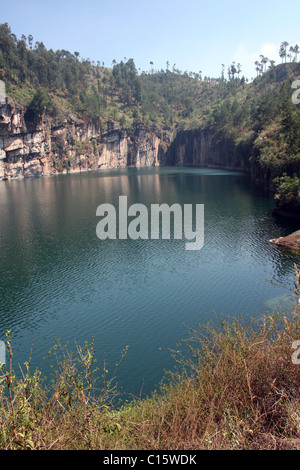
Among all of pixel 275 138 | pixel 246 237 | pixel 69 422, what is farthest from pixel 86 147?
pixel 69 422

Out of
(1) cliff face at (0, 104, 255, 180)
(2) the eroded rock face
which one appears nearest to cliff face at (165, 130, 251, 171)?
(1) cliff face at (0, 104, 255, 180)

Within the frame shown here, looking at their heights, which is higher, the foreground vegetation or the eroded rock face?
the eroded rock face

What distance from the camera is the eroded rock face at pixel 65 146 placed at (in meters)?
92.7

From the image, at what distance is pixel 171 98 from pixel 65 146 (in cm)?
7528

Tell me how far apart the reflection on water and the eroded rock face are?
54.8 metres

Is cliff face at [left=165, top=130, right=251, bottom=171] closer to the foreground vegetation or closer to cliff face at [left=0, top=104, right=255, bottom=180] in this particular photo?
cliff face at [left=0, top=104, right=255, bottom=180]

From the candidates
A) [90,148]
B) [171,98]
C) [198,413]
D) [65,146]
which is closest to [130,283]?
[198,413]

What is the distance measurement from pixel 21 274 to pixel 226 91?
13934 centimetres

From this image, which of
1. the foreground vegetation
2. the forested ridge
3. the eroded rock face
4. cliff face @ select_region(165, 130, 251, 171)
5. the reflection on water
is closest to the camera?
the foreground vegetation

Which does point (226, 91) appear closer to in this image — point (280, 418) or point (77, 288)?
point (77, 288)

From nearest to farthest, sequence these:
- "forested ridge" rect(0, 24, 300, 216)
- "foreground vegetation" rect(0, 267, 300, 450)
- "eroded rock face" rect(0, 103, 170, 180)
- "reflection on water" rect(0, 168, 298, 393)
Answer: "foreground vegetation" rect(0, 267, 300, 450), "reflection on water" rect(0, 168, 298, 393), "forested ridge" rect(0, 24, 300, 216), "eroded rock face" rect(0, 103, 170, 180)

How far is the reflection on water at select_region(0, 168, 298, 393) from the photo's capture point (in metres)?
18.2

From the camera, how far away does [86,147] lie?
125m

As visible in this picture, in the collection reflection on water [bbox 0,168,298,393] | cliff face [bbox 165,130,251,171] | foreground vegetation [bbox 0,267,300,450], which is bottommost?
reflection on water [bbox 0,168,298,393]
